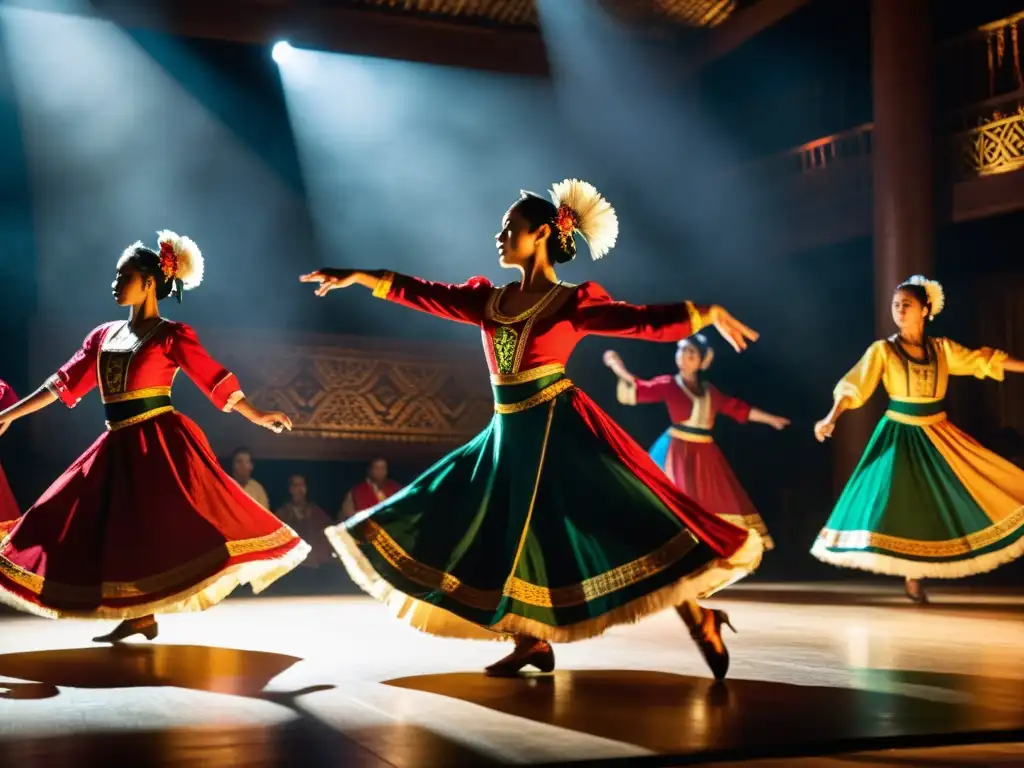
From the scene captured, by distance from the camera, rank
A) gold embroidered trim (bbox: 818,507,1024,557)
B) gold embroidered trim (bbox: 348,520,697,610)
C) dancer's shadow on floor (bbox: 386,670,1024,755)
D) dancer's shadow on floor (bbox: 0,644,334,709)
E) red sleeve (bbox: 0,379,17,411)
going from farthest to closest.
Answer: gold embroidered trim (bbox: 818,507,1024,557), red sleeve (bbox: 0,379,17,411), gold embroidered trim (bbox: 348,520,697,610), dancer's shadow on floor (bbox: 0,644,334,709), dancer's shadow on floor (bbox: 386,670,1024,755)

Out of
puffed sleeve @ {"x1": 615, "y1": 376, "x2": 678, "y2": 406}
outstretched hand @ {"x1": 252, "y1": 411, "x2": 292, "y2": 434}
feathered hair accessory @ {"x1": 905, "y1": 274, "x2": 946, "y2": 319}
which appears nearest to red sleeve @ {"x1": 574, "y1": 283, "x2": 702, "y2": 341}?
outstretched hand @ {"x1": 252, "y1": 411, "x2": 292, "y2": 434}

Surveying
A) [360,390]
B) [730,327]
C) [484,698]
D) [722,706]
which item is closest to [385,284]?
[730,327]

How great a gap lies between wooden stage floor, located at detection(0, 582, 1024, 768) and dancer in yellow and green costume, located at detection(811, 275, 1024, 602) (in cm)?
69

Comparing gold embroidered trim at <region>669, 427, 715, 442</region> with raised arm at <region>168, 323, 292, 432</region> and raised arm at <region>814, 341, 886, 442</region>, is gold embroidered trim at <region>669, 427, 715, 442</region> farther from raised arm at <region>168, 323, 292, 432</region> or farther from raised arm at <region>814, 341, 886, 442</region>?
raised arm at <region>168, 323, 292, 432</region>

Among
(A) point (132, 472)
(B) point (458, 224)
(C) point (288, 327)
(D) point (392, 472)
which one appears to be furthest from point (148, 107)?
(A) point (132, 472)

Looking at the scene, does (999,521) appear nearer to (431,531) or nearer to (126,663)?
(431,531)

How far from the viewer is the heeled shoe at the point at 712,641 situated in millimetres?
2668

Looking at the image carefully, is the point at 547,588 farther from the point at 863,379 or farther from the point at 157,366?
the point at 863,379

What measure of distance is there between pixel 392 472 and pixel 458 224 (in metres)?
1.85

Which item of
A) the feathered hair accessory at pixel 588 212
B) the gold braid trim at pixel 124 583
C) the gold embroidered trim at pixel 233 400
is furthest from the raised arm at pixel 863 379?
the gold braid trim at pixel 124 583

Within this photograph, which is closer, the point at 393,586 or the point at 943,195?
the point at 393,586

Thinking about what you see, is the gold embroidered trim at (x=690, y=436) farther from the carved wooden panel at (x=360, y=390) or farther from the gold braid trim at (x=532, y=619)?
the gold braid trim at (x=532, y=619)

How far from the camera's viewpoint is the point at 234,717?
2.14 meters

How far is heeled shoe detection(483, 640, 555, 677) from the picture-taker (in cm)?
276
